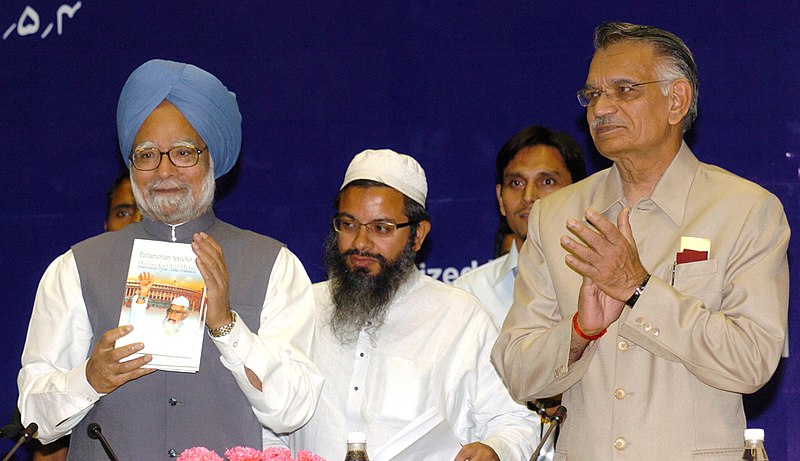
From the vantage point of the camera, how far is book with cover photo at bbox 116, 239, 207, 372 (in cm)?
331

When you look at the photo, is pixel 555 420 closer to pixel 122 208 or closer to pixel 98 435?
pixel 98 435

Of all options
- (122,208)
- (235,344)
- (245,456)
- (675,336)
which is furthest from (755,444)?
(122,208)

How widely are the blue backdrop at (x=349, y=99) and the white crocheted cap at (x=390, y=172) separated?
4.73 ft

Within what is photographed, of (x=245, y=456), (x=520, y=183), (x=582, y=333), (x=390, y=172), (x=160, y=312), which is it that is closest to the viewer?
(x=245, y=456)

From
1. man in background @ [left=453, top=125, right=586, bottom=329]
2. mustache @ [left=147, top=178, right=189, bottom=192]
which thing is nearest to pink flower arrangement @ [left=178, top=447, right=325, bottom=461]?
mustache @ [left=147, top=178, right=189, bottom=192]

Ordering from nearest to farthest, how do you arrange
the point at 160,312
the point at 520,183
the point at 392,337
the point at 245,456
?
the point at 245,456
the point at 160,312
the point at 392,337
the point at 520,183

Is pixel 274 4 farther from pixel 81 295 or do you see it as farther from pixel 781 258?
pixel 781 258

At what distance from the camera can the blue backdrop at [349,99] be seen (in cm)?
541

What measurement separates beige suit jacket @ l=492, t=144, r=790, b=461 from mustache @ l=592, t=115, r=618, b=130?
0.22 metres

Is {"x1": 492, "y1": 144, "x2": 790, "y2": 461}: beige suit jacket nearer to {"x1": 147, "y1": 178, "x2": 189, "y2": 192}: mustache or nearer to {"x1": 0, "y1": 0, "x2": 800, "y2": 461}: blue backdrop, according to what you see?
{"x1": 147, "y1": 178, "x2": 189, "y2": 192}: mustache

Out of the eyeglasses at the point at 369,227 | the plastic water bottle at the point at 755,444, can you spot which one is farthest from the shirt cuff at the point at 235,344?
the plastic water bottle at the point at 755,444

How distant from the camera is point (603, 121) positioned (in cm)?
339

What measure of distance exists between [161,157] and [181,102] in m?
0.19

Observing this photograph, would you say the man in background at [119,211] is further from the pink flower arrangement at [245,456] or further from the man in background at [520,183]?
the pink flower arrangement at [245,456]
